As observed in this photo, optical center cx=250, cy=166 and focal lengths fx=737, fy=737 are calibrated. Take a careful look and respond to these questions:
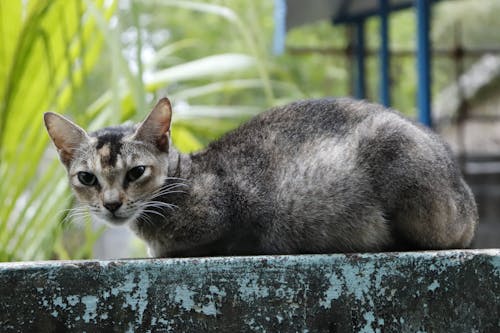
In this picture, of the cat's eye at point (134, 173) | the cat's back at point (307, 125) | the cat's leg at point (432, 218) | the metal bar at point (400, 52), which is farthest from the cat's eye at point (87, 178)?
the metal bar at point (400, 52)

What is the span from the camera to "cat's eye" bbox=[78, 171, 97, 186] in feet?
7.07

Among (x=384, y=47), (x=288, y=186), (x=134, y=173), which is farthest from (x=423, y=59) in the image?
(x=134, y=173)

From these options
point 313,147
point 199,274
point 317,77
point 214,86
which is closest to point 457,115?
point 317,77

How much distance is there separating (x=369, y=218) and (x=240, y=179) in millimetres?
405

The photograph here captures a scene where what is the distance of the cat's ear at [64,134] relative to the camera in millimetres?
2195

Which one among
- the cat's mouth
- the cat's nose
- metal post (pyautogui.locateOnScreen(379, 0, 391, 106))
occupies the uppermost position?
the cat's nose

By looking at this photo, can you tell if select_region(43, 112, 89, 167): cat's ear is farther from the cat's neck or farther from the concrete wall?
the concrete wall

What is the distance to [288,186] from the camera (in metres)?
2.16

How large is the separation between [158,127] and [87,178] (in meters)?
0.26

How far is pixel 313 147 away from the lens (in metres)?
2.19

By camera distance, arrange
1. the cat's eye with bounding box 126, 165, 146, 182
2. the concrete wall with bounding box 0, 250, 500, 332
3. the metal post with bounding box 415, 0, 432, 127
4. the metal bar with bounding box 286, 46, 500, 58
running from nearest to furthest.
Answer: the concrete wall with bounding box 0, 250, 500, 332
the cat's eye with bounding box 126, 165, 146, 182
the metal post with bounding box 415, 0, 432, 127
the metal bar with bounding box 286, 46, 500, 58

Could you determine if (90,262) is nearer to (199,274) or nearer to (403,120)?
(199,274)

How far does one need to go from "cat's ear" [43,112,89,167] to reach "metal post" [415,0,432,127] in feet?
8.05

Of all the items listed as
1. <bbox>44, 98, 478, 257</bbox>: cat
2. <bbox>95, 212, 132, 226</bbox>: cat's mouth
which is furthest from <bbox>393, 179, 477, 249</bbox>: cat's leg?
<bbox>95, 212, 132, 226</bbox>: cat's mouth
